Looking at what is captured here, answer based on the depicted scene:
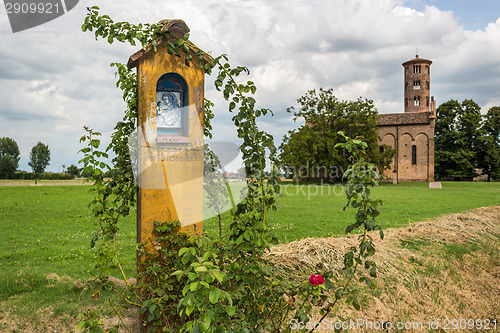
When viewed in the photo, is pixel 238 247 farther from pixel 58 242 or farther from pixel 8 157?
pixel 8 157

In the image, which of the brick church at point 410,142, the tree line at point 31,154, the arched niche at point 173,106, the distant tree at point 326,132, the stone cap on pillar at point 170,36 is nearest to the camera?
the stone cap on pillar at point 170,36

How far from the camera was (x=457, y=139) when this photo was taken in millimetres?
51094

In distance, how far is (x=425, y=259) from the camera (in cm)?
581

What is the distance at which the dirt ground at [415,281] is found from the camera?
13.0 feet

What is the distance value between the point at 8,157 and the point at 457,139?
227 ft

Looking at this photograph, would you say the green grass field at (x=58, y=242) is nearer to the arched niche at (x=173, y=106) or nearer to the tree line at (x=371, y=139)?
the arched niche at (x=173, y=106)

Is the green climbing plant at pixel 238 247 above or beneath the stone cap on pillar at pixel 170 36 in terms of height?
beneath

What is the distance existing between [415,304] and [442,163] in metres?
54.4

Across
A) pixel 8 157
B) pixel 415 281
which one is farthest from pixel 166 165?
pixel 8 157

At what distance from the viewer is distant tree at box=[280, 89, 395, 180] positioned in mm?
38188

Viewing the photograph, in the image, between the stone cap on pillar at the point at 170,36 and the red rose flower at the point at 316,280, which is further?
the stone cap on pillar at the point at 170,36

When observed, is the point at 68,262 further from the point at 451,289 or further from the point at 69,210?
the point at 69,210

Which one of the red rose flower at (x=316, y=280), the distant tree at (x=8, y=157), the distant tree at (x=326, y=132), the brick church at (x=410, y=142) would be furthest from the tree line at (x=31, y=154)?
the red rose flower at (x=316, y=280)

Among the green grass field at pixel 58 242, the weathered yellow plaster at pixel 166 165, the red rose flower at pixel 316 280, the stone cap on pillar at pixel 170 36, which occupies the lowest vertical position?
the green grass field at pixel 58 242
